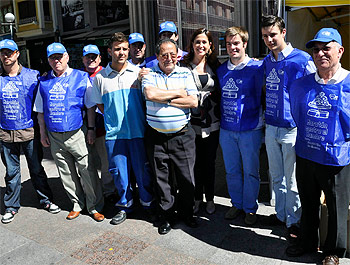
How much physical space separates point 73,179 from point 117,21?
12.7 metres

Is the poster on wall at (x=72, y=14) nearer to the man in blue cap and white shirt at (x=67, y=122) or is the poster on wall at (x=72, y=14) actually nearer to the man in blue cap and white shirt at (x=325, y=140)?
the man in blue cap and white shirt at (x=67, y=122)

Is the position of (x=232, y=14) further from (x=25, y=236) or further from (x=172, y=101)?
(x=25, y=236)

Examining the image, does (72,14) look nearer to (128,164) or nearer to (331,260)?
(128,164)

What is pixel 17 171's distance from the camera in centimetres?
441

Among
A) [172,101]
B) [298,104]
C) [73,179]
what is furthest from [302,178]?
[73,179]

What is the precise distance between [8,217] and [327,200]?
3734 mm

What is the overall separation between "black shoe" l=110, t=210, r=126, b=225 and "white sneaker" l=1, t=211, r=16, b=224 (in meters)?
1.36

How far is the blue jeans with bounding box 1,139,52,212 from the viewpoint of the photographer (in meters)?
4.32

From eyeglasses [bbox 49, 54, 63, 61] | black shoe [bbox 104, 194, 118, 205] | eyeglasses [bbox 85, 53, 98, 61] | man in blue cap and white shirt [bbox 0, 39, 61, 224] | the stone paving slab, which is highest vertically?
eyeglasses [bbox 85, 53, 98, 61]

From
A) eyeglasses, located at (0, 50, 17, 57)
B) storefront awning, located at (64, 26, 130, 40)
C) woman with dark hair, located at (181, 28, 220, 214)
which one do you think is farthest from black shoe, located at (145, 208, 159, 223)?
storefront awning, located at (64, 26, 130, 40)

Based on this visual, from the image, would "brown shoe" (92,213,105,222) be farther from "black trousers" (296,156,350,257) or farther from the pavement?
"black trousers" (296,156,350,257)

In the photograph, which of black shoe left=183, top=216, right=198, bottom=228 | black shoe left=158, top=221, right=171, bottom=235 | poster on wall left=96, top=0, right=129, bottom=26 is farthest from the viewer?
poster on wall left=96, top=0, right=129, bottom=26

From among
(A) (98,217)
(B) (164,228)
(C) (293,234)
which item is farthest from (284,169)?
(A) (98,217)

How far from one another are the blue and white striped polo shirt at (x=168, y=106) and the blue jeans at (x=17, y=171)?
183 centimetres
